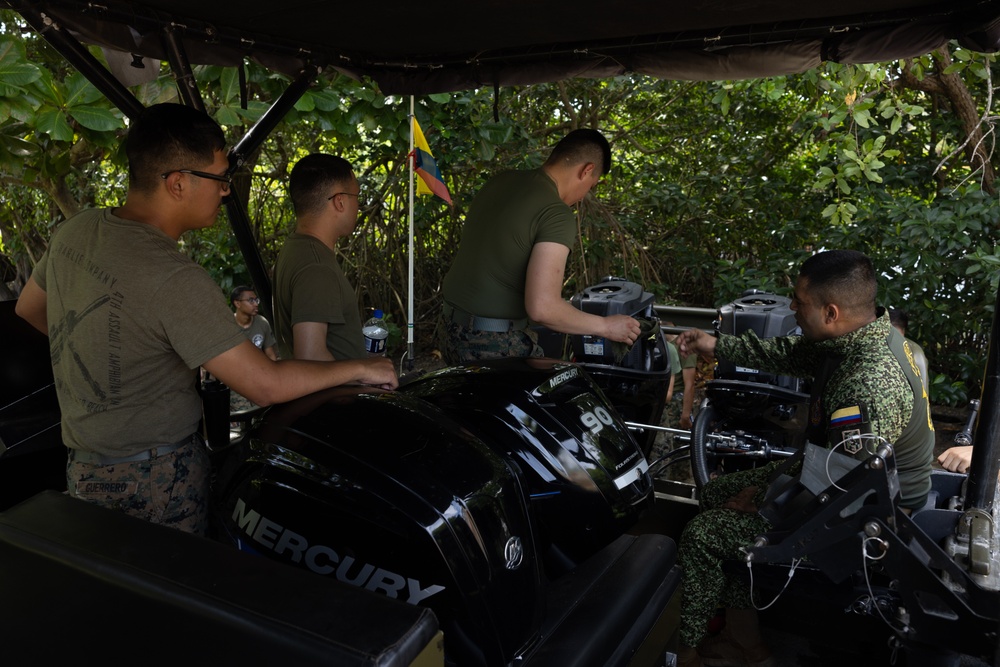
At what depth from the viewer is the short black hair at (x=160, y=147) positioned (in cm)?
158

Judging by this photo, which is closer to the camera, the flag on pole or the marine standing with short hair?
the marine standing with short hair

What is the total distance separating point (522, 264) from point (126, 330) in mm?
1606

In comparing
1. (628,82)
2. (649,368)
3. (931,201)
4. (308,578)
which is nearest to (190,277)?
(308,578)

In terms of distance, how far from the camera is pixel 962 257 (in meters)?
5.27

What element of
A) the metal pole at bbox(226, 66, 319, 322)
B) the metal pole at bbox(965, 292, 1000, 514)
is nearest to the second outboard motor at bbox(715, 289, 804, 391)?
the metal pole at bbox(965, 292, 1000, 514)

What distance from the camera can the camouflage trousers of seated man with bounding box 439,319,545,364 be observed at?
2.95 metres

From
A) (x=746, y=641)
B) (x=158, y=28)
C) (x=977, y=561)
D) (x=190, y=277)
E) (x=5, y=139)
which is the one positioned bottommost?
(x=746, y=641)

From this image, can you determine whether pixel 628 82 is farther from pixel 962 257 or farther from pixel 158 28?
pixel 158 28

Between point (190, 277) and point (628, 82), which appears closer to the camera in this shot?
point (190, 277)

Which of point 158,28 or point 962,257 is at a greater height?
point 158,28

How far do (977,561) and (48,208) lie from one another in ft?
24.5

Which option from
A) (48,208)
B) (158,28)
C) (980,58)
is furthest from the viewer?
(48,208)

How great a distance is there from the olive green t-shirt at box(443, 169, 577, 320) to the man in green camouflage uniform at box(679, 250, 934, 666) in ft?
2.90

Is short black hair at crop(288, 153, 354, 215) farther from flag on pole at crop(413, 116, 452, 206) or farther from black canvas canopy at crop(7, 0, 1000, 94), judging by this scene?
flag on pole at crop(413, 116, 452, 206)
